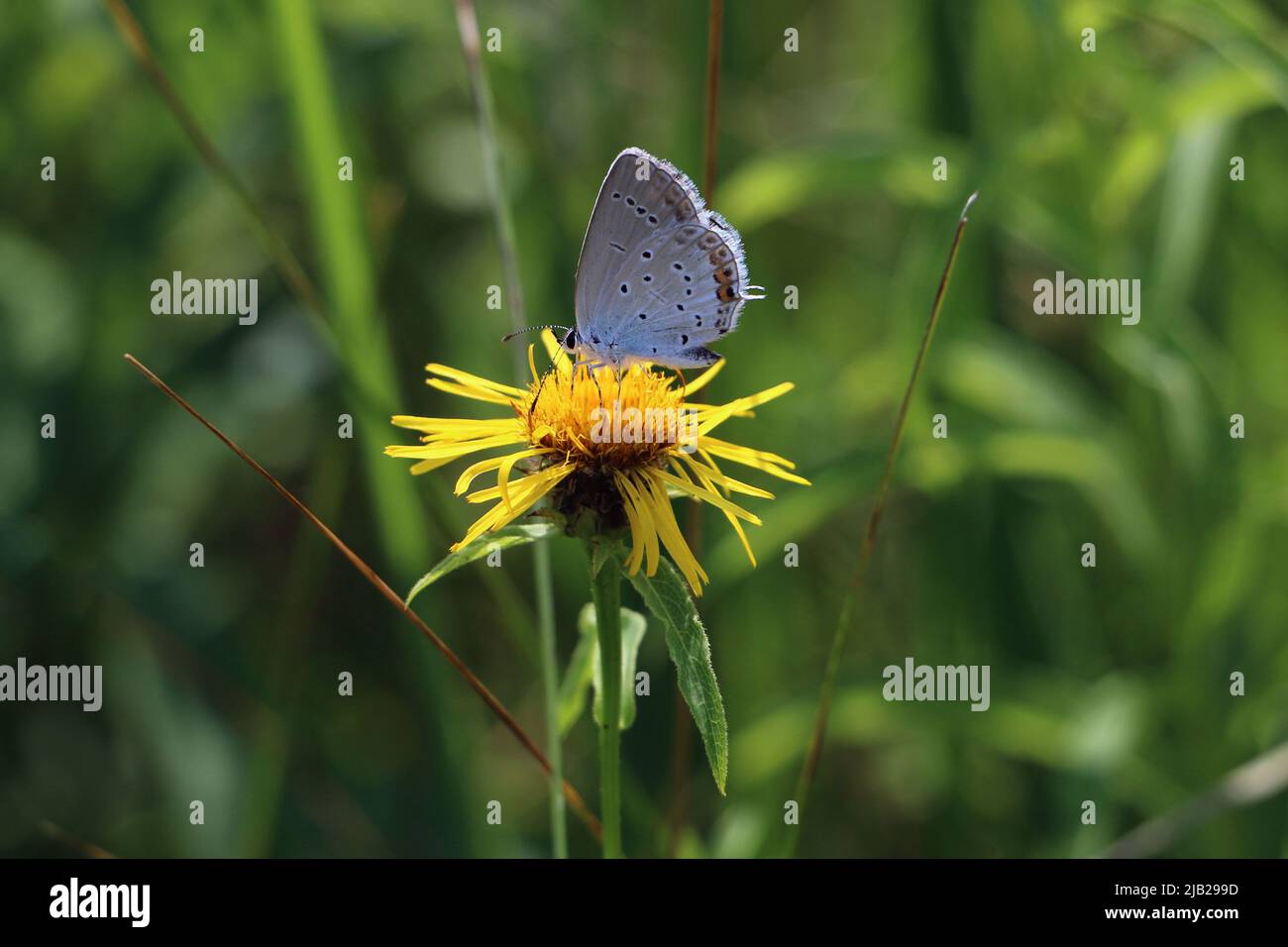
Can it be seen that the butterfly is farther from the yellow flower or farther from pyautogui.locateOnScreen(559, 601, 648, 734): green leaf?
pyautogui.locateOnScreen(559, 601, 648, 734): green leaf

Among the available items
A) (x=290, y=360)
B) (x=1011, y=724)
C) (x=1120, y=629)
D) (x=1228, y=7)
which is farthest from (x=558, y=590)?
(x=1228, y=7)

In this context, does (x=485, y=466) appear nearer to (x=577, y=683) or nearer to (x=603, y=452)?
(x=603, y=452)

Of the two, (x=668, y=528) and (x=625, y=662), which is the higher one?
(x=668, y=528)
